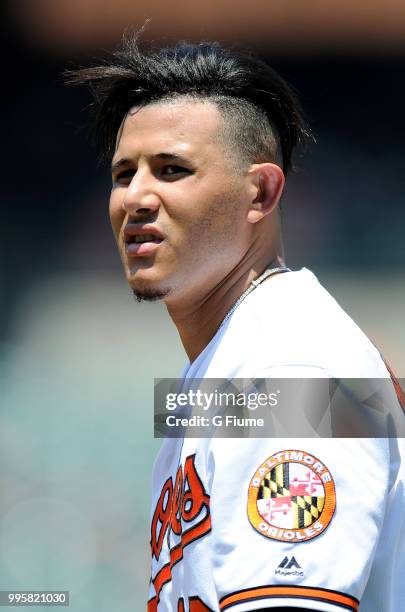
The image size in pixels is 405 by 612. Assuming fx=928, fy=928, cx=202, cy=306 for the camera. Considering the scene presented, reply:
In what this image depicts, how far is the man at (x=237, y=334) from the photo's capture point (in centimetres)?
122

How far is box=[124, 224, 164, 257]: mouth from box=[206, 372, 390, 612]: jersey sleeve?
1.77ft

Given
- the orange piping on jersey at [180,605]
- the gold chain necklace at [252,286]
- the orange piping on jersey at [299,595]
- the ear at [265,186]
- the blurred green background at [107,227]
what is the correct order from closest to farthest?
the orange piping on jersey at [299,595] < the orange piping on jersey at [180,605] < the gold chain necklace at [252,286] < the ear at [265,186] < the blurred green background at [107,227]

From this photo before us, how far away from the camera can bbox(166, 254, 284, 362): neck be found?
69.6 inches

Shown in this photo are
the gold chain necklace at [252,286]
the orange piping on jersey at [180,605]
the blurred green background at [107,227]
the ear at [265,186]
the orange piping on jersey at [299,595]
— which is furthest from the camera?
the blurred green background at [107,227]

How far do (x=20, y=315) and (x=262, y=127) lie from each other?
138 inches

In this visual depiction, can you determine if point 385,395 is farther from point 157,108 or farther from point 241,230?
point 157,108

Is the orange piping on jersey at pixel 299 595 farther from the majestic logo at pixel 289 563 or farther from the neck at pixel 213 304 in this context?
the neck at pixel 213 304

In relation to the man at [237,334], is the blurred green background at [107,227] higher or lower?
higher

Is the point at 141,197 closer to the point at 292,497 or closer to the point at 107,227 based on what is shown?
the point at 292,497

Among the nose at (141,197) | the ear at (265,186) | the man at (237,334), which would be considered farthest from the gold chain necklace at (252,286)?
the nose at (141,197)

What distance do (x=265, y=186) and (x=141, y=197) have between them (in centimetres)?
25

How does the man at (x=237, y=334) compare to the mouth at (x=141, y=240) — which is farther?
the mouth at (x=141, y=240)

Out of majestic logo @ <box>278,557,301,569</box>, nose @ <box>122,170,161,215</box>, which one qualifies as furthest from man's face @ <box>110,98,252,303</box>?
majestic logo @ <box>278,557,301,569</box>

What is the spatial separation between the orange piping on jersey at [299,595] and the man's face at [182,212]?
0.67 m
